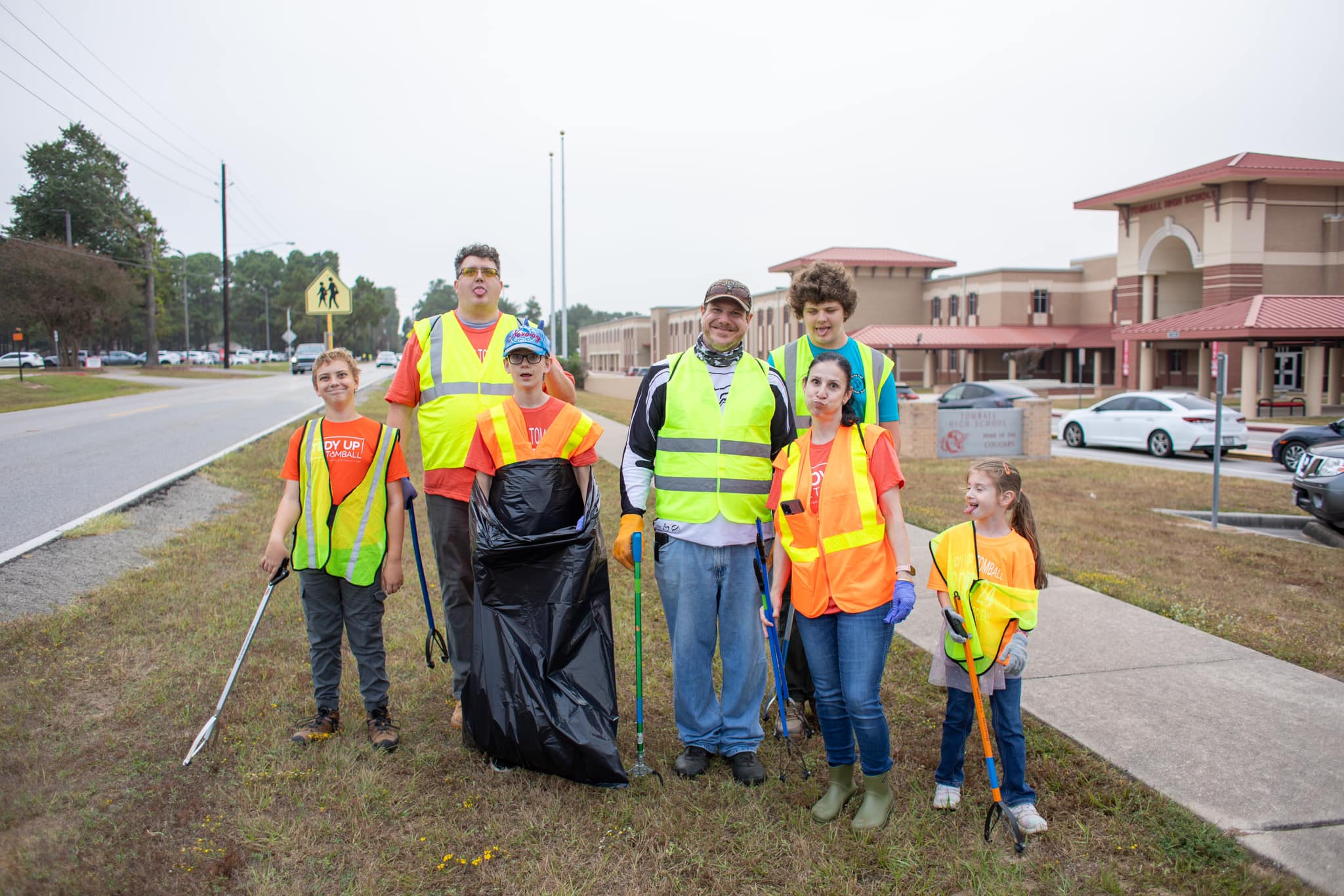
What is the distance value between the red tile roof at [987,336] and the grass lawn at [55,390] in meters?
37.2

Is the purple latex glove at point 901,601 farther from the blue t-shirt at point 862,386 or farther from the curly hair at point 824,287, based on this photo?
the curly hair at point 824,287

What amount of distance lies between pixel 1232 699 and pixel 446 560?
382 centimetres

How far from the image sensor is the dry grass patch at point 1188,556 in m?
5.60

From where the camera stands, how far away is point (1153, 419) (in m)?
17.9

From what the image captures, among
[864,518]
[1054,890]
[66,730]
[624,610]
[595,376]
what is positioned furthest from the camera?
[595,376]

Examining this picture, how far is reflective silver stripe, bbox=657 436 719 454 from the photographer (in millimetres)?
3467

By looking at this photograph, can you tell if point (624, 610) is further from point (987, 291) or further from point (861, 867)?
point (987, 291)

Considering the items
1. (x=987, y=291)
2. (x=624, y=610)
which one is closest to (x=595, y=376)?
(x=987, y=291)

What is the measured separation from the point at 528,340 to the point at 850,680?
5.96 feet

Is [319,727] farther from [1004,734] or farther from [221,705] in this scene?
[1004,734]

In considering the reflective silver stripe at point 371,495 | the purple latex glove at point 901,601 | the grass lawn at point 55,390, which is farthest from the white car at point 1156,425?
the grass lawn at point 55,390

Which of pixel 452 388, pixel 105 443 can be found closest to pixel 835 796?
pixel 452 388

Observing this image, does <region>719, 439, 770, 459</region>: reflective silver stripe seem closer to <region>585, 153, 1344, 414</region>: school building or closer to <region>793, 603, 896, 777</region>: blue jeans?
<region>793, 603, 896, 777</region>: blue jeans

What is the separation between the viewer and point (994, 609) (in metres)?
3.20
